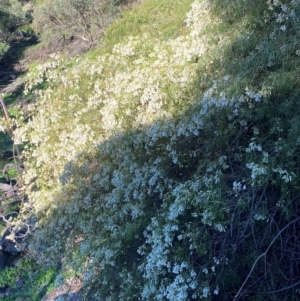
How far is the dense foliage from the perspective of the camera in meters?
4.41

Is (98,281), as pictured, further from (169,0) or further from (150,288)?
(169,0)

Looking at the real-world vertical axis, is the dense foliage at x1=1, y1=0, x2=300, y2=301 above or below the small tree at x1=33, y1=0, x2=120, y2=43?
above

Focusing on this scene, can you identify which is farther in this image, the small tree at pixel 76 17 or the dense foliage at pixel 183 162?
the small tree at pixel 76 17

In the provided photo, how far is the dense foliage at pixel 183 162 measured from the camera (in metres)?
4.41

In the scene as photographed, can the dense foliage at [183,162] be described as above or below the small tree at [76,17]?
above

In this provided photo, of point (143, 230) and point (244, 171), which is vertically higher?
point (244, 171)

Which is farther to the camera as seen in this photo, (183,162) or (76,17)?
(76,17)

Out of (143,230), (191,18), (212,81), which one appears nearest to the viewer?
(212,81)

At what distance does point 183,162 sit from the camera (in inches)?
215

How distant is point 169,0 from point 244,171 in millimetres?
7481

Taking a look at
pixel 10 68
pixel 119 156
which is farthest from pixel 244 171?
pixel 10 68

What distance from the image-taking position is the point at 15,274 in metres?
11.5

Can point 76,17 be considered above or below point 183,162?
below

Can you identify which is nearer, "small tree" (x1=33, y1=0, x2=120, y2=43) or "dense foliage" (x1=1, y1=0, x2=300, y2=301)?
"dense foliage" (x1=1, y1=0, x2=300, y2=301)
